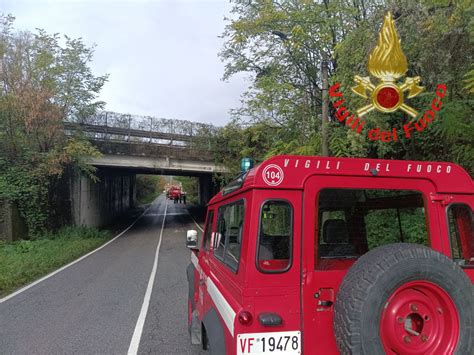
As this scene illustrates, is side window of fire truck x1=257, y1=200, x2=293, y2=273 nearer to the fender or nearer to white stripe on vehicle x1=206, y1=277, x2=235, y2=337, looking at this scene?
white stripe on vehicle x1=206, y1=277, x2=235, y2=337

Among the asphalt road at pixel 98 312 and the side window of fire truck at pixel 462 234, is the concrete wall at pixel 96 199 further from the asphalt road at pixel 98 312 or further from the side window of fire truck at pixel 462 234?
the side window of fire truck at pixel 462 234

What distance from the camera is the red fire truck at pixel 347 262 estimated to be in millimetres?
2051

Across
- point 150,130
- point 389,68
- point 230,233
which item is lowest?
point 230,233

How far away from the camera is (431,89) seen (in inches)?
306

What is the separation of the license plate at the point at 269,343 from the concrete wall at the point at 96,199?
20.5 meters

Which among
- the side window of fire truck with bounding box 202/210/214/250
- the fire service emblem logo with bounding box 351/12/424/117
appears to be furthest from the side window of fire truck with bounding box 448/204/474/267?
the fire service emblem logo with bounding box 351/12/424/117

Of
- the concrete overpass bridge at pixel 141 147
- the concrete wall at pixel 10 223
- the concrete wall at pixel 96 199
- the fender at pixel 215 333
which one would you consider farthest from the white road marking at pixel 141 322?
the concrete overpass bridge at pixel 141 147

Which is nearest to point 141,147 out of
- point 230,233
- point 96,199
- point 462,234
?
point 96,199

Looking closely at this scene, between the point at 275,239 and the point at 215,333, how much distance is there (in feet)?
2.54

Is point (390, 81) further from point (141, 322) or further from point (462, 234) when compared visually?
point (141, 322)

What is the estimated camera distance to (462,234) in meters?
2.61

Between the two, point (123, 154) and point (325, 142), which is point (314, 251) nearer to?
point (325, 142)

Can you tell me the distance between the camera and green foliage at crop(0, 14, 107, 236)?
17.5 meters

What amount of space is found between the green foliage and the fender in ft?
56.9
